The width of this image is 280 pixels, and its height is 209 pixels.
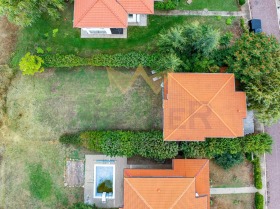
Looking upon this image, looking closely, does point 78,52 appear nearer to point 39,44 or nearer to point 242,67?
point 39,44

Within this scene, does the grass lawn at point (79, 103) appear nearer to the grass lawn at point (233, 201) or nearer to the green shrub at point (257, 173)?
the grass lawn at point (233, 201)

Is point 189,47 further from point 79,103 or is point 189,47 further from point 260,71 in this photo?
point 79,103

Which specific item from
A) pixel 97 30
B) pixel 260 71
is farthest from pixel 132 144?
pixel 260 71

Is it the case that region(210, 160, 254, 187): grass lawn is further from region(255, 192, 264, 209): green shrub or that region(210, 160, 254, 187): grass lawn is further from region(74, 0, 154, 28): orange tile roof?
region(74, 0, 154, 28): orange tile roof

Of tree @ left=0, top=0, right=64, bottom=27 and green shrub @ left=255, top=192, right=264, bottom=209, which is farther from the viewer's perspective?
green shrub @ left=255, top=192, right=264, bottom=209

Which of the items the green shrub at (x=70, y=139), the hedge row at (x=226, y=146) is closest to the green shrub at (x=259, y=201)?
the hedge row at (x=226, y=146)

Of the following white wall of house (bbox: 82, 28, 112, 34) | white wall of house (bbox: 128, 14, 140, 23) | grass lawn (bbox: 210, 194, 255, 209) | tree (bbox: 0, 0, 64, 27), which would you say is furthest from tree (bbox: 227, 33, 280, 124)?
tree (bbox: 0, 0, 64, 27)
